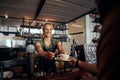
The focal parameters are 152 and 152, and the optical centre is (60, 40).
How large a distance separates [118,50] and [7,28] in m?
9.68

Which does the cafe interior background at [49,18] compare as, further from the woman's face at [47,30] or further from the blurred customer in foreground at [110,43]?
the blurred customer in foreground at [110,43]

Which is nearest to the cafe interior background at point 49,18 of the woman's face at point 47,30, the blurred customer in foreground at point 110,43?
the woman's face at point 47,30

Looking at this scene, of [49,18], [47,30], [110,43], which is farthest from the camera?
[49,18]

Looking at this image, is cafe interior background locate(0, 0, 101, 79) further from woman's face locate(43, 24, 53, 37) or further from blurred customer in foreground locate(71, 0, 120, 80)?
blurred customer in foreground locate(71, 0, 120, 80)

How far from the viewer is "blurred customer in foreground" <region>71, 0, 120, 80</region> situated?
1.50 ft

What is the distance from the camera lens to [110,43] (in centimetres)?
→ 47

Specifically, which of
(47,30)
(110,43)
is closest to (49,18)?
(47,30)

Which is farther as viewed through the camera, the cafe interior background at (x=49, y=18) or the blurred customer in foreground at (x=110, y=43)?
the cafe interior background at (x=49, y=18)

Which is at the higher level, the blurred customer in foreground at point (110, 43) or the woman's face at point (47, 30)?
the woman's face at point (47, 30)

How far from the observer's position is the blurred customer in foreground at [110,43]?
0.46 metres

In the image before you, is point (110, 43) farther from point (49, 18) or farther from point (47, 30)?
point (49, 18)

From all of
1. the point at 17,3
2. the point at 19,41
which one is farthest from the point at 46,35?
the point at 17,3

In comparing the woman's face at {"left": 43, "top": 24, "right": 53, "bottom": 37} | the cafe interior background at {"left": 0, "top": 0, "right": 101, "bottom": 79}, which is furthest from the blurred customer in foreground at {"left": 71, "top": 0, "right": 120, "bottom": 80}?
the woman's face at {"left": 43, "top": 24, "right": 53, "bottom": 37}

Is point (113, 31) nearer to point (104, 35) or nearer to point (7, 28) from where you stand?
point (104, 35)
